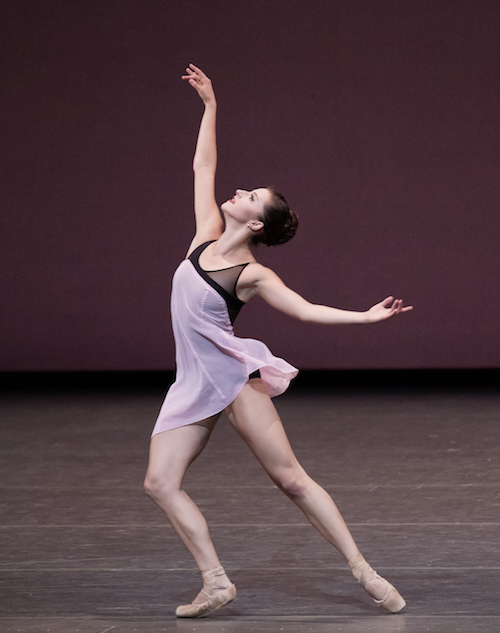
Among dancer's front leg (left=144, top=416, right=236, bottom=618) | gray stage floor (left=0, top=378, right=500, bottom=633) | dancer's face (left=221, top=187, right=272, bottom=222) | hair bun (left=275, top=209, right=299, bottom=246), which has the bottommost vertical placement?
gray stage floor (left=0, top=378, right=500, bottom=633)

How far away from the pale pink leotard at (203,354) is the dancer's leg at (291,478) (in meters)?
0.06

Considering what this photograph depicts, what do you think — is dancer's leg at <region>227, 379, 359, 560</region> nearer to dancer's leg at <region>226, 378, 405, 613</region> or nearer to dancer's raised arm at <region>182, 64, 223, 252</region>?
dancer's leg at <region>226, 378, 405, 613</region>

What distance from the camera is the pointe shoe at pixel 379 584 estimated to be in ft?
8.38

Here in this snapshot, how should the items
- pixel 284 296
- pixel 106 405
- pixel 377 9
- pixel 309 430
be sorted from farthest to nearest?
pixel 377 9
pixel 106 405
pixel 309 430
pixel 284 296

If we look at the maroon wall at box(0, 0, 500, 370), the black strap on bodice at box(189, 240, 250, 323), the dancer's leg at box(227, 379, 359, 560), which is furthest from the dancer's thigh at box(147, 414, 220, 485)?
the maroon wall at box(0, 0, 500, 370)

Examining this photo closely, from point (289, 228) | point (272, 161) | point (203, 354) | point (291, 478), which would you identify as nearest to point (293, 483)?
point (291, 478)

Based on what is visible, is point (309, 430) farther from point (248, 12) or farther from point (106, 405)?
point (248, 12)

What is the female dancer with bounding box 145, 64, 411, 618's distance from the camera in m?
2.56

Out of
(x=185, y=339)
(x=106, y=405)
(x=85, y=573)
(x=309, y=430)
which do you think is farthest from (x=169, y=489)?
(x=106, y=405)

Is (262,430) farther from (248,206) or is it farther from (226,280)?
(248,206)

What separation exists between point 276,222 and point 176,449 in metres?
0.71

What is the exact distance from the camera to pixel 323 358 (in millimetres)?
7160

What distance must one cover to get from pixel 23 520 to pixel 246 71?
4.36 m

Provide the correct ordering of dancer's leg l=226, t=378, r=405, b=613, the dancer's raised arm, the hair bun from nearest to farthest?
dancer's leg l=226, t=378, r=405, b=613 < the hair bun < the dancer's raised arm
